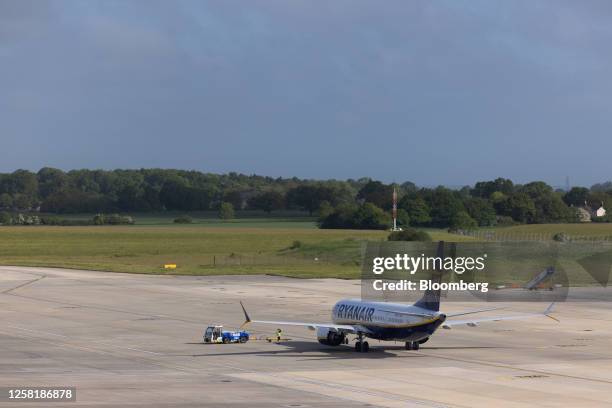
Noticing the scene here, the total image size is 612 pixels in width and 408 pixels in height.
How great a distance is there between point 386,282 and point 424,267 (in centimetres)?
1485

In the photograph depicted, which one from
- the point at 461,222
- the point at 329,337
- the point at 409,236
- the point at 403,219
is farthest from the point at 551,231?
the point at 329,337

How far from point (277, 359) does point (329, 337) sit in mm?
5407

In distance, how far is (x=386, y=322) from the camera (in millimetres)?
57469

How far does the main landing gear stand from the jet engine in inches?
61.3

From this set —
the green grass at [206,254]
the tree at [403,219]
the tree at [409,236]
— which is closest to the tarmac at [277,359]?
the green grass at [206,254]

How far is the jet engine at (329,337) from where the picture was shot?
62.1 metres

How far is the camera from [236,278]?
11931 cm

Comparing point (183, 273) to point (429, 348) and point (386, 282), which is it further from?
point (429, 348)

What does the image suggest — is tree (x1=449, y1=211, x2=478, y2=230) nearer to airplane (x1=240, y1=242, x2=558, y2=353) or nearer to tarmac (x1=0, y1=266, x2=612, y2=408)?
tarmac (x1=0, y1=266, x2=612, y2=408)

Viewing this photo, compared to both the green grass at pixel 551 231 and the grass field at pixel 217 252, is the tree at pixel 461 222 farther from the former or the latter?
the grass field at pixel 217 252

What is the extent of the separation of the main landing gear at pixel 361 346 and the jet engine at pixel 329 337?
1.56 m

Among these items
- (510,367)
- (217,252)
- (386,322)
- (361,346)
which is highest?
(217,252)

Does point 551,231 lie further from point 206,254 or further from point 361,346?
point 361,346

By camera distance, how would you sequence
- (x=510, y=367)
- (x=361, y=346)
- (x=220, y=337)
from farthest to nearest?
(x=220, y=337), (x=361, y=346), (x=510, y=367)
